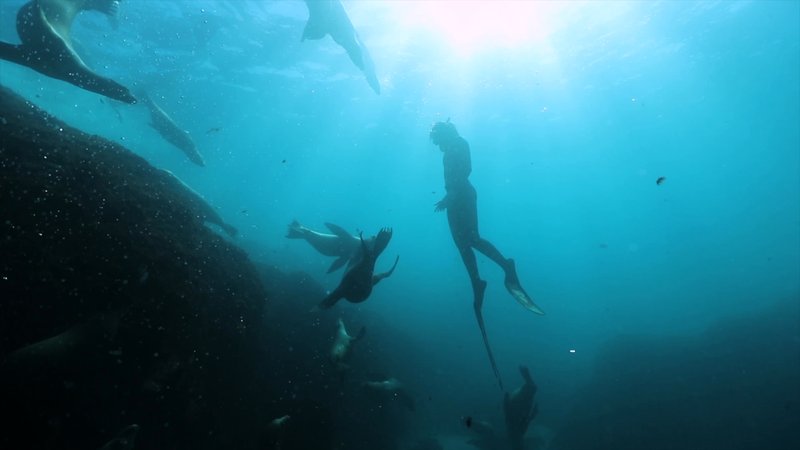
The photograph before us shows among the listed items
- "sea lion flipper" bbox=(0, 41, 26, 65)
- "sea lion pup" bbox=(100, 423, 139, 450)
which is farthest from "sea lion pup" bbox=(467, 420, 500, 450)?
"sea lion flipper" bbox=(0, 41, 26, 65)

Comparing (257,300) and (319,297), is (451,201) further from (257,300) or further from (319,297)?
(319,297)

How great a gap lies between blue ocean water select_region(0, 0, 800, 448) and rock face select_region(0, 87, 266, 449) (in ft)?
37.2

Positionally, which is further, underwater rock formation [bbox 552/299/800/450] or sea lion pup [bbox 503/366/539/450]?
underwater rock formation [bbox 552/299/800/450]

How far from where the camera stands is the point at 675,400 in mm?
13914

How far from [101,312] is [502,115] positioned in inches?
1437

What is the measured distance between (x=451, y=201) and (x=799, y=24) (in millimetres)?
32385

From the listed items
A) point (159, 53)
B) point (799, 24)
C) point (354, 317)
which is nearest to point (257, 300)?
point (354, 317)

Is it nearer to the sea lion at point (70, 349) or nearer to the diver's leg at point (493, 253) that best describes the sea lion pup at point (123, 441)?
the sea lion at point (70, 349)

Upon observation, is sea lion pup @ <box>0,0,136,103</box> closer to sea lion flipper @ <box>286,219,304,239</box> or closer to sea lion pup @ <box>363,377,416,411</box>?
sea lion flipper @ <box>286,219,304,239</box>

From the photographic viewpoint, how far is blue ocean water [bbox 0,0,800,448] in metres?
21.7

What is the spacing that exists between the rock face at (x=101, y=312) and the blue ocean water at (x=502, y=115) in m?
11.3

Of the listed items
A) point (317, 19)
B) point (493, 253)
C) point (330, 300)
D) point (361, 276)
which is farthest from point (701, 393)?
point (317, 19)

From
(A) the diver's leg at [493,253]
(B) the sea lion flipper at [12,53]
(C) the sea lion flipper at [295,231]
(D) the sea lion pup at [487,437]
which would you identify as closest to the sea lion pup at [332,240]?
(C) the sea lion flipper at [295,231]

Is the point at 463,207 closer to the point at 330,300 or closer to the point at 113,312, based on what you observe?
the point at 330,300
